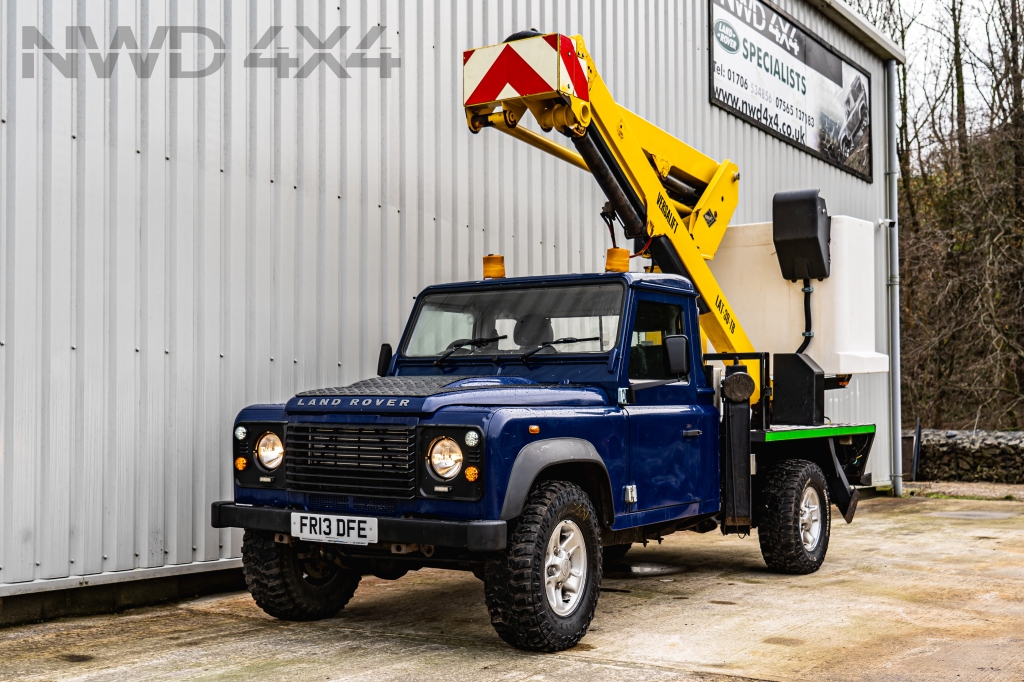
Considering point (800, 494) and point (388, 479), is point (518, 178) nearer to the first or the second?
point (800, 494)

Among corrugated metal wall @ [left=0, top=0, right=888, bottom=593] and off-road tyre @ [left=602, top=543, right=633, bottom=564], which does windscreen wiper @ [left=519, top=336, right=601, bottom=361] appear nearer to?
corrugated metal wall @ [left=0, top=0, right=888, bottom=593]

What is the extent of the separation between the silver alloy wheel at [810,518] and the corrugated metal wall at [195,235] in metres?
3.43

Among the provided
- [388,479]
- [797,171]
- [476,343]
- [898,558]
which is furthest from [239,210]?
[797,171]

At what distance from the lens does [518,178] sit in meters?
10.1

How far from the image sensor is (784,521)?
783 cm

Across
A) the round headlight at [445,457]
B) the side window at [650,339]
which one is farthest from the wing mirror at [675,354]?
the round headlight at [445,457]

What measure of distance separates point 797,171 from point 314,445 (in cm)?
1101

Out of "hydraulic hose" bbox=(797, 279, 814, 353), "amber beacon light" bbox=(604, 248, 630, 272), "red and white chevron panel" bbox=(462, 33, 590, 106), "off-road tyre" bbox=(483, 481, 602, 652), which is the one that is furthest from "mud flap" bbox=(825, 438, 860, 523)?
"off-road tyre" bbox=(483, 481, 602, 652)

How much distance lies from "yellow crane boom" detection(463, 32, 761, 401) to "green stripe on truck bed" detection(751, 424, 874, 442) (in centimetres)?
38

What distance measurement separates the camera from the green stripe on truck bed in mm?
7547

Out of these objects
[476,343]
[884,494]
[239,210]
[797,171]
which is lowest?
[884,494]

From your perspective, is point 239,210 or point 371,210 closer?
point 239,210

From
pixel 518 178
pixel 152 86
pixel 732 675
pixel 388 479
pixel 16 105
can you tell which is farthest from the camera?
pixel 518 178

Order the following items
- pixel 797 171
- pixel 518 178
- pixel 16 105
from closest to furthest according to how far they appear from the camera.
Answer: pixel 16 105 < pixel 518 178 < pixel 797 171
